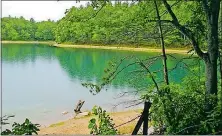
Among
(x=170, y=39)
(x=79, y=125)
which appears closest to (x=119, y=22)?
(x=170, y=39)

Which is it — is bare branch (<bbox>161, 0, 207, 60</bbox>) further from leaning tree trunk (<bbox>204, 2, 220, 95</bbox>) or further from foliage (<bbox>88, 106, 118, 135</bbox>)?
foliage (<bbox>88, 106, 118, 135</bbox>)

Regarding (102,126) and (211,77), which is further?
(211,77)

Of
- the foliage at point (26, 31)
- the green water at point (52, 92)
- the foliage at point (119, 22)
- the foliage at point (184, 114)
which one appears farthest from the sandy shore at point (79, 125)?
the foliage at point (26, 31)

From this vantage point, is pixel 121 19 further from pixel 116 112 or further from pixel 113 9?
pixel 116 112

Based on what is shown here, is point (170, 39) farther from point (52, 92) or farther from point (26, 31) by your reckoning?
point (26, 31)

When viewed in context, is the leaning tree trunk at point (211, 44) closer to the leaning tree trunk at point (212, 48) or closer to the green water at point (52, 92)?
the leaning tree trunk at point (212, 48)

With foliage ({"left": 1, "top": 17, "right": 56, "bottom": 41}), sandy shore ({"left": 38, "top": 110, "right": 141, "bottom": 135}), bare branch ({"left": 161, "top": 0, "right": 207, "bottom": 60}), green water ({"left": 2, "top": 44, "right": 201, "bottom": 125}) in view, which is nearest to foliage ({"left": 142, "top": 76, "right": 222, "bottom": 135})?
bare branch ({"left": 161, "top": 0, "right": 207, "bottom": 60})

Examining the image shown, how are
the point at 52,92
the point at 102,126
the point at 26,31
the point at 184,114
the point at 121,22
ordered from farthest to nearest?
the point at 26,31 → the point at 52,92 → the point at 121,22 → the point at 184,114 → the point at 102,126

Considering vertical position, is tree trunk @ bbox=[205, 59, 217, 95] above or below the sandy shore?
above

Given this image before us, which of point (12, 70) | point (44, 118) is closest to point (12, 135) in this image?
point (44, 118)

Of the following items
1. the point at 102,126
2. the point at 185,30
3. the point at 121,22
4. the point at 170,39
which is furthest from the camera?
the point at 170,39

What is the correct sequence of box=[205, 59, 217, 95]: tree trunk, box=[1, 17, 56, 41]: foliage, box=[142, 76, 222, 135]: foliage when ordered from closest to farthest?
box=[142, 76, 222, 135]: foliage < box=[205, 59, 217, 95]: tree trunk < box=[1, 17, 56, 41]: foliage

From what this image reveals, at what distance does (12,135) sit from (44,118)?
11183 millimetres

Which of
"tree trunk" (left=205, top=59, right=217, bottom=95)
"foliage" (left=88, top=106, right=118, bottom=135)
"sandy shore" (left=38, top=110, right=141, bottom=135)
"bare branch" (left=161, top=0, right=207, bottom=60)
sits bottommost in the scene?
"sandy shore" (left=38, top=110, right=141, bottom=135)
